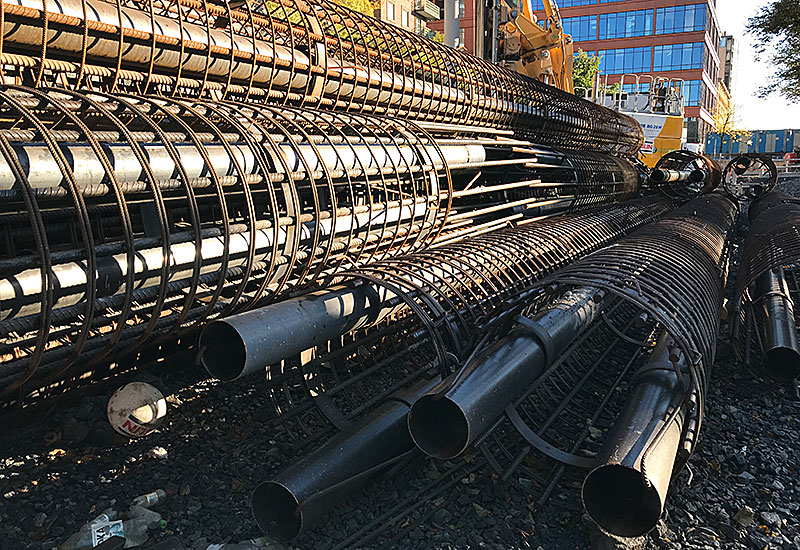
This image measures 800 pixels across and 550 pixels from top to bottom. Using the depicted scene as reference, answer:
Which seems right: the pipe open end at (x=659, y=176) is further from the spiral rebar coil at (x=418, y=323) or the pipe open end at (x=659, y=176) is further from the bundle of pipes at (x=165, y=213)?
the bundle of pipes at (x=165, y=213)

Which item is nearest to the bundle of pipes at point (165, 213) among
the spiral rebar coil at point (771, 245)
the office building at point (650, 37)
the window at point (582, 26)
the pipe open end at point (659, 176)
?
the spiral rebar coil at point (771, 245)

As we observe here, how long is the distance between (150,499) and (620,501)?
1.89 m

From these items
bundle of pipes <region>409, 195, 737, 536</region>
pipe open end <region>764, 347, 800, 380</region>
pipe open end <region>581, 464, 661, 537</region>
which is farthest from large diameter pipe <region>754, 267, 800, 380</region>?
pipe open end <region>581, 464, 661, 537</region>

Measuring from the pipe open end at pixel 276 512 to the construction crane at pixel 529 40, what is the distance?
402 inches

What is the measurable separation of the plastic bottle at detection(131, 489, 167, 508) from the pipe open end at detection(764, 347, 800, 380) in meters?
3.66

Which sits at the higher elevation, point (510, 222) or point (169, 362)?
point (510, 222)

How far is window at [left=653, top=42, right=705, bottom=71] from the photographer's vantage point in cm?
4712

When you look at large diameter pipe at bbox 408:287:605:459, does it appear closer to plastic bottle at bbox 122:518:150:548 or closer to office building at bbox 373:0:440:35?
plastic bottle at bbox 122:518:150:548

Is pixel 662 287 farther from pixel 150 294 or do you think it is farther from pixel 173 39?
pixel 173 39

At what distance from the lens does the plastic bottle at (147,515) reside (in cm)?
257

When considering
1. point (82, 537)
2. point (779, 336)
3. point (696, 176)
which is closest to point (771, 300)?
point (779, 336)

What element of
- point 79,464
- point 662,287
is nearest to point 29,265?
point 79,464

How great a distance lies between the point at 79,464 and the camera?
2951 mm

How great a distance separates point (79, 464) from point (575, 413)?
2.54 metres
